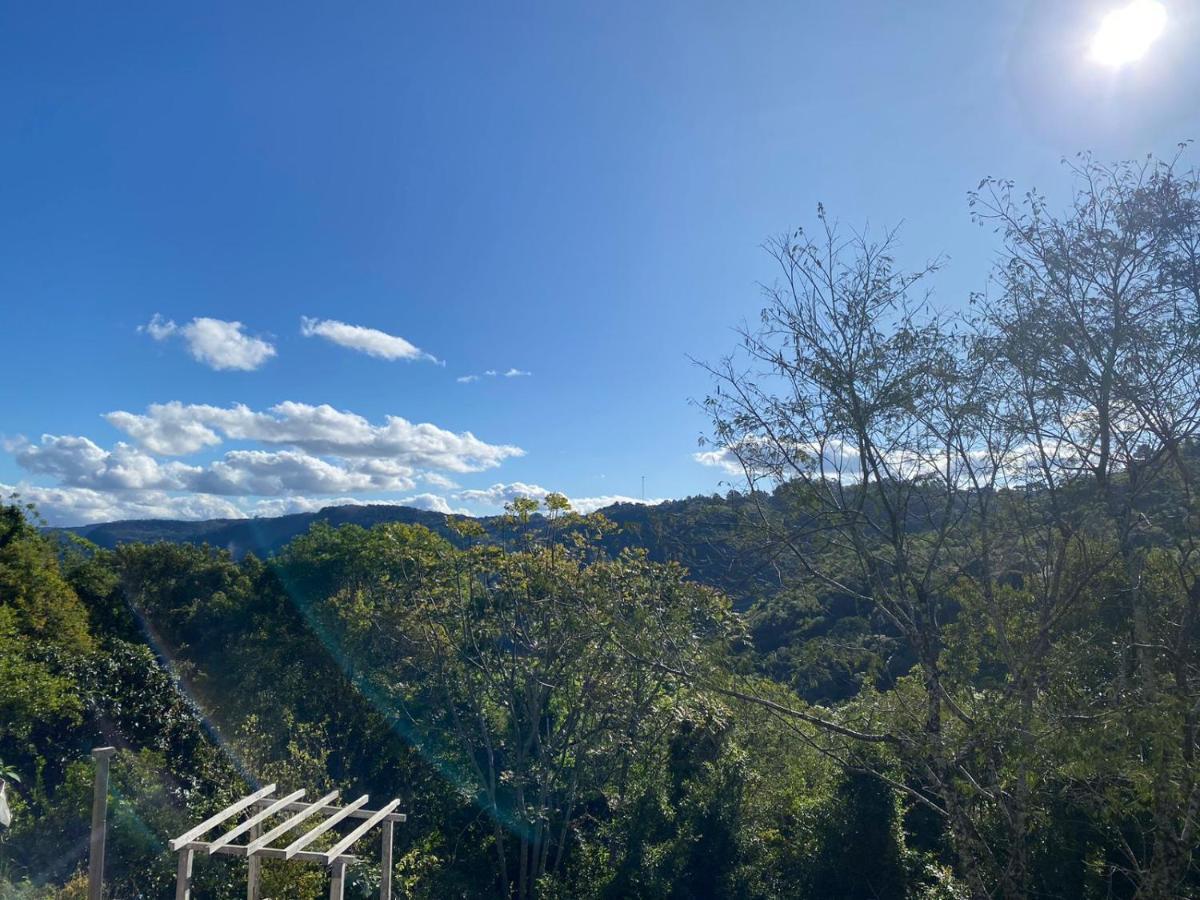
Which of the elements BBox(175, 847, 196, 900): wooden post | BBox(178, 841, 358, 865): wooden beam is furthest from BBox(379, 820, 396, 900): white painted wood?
BBox(175, 847, 196, 900): wooden post

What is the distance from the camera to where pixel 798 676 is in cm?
751

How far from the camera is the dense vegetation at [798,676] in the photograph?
416cm

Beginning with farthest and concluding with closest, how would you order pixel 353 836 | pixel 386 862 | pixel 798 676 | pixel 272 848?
pixel 798 676
pixel 386 862
pixel 353 836
pixel 272 848

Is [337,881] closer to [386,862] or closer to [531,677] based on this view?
[386,862]

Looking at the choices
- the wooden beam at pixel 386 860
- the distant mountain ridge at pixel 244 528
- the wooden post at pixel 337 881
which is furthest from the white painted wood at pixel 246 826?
the distant mountain ridge at pixel 244 528

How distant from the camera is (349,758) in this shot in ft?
35.0

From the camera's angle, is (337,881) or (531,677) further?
(531,677)

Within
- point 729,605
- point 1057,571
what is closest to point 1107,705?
point 1057,571

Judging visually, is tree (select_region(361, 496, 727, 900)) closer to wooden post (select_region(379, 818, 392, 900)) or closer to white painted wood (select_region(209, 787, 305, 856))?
wooden post (select_region(379, 818, 392, 900))

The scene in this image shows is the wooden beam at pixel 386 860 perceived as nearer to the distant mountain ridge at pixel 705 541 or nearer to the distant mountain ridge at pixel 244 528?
the distant mountain ridge at pixel 705 541

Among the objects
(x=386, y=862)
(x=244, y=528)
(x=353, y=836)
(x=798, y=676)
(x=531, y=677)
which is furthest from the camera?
(x=244, y=528)

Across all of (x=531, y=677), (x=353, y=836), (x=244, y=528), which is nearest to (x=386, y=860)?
(x=353, y=836)

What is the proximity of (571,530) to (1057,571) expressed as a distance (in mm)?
5514

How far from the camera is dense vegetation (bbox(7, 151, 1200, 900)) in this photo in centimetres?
416
